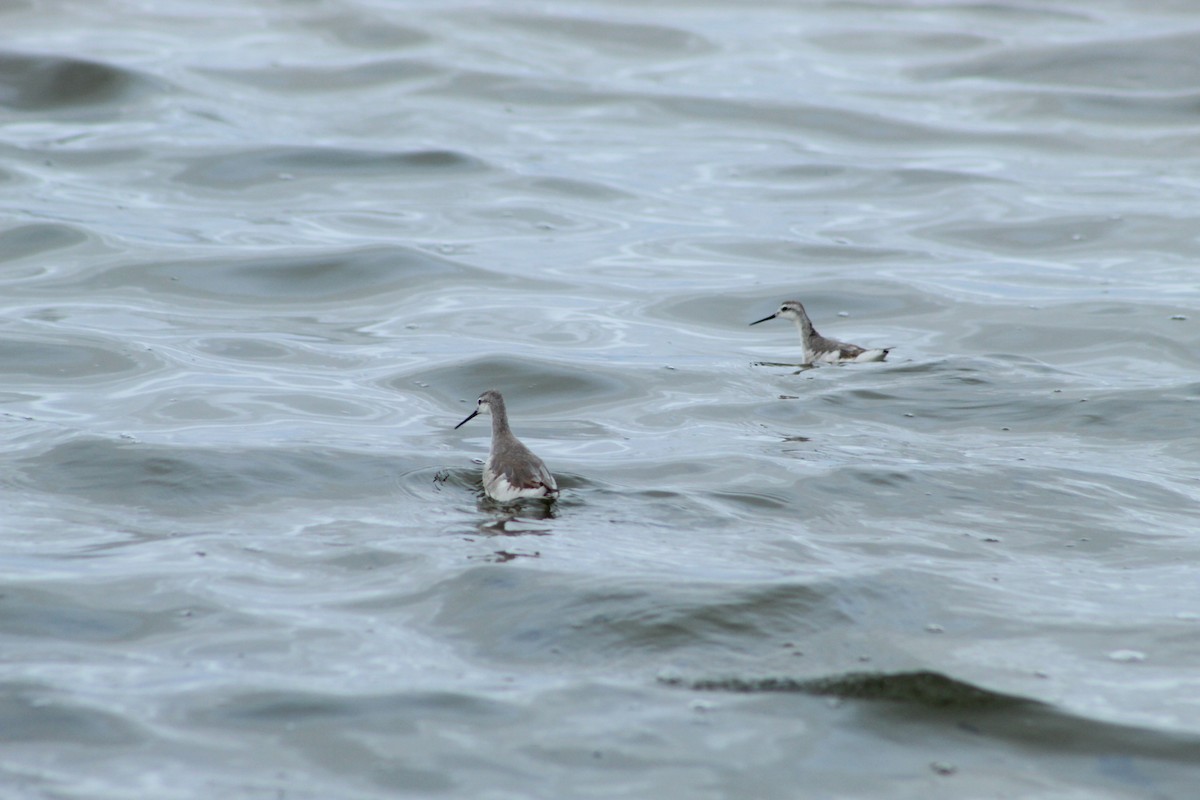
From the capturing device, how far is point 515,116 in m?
24.2

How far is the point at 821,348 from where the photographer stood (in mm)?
13797

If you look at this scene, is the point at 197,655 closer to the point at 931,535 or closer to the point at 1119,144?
the point at 931,535

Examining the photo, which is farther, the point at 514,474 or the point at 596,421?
the point at 596,421

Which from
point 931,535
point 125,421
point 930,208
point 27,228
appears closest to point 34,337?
point 125,421

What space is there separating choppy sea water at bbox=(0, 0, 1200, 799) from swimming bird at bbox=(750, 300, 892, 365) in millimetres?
267

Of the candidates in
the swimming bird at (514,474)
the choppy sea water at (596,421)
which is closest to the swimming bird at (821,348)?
the choppy sea water at (596,421)

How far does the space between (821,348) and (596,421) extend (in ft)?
9.22

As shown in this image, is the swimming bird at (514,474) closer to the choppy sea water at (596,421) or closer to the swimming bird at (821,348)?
the choppy sea water at (596,421)

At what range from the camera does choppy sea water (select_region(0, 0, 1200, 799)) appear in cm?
653

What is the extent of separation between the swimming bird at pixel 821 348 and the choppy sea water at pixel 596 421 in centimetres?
27

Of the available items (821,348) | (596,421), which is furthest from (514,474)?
(821,348)

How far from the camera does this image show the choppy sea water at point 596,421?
6527 mm

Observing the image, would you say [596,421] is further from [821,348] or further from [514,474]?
[821,348]

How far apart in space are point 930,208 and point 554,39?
10.7 m
